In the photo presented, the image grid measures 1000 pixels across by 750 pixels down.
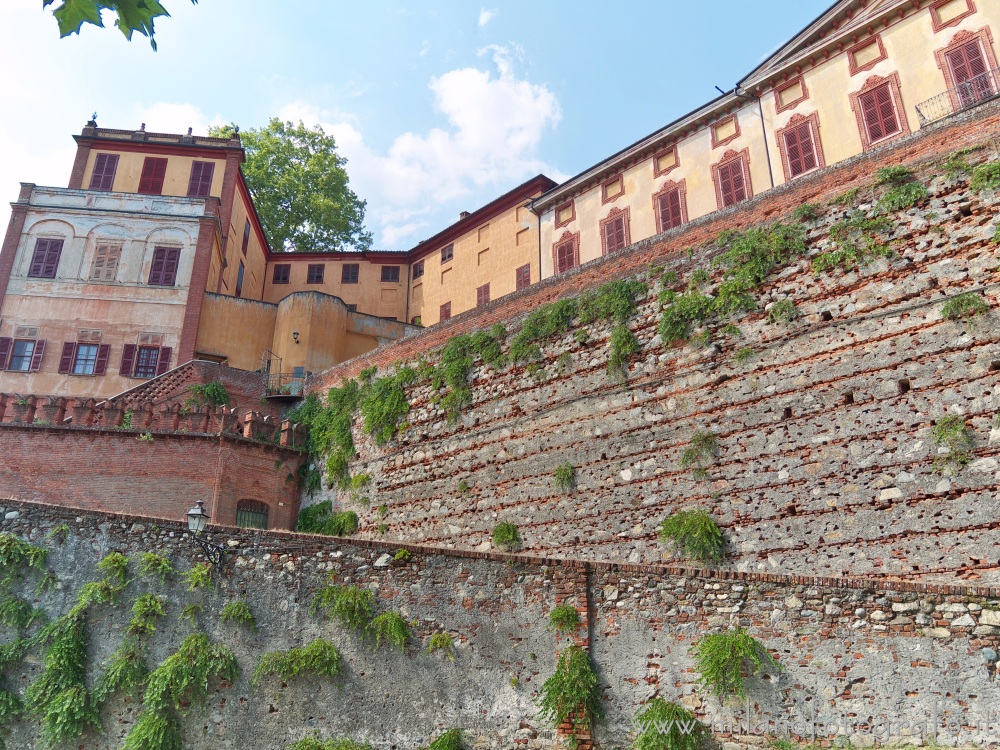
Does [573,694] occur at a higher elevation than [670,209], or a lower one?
lower

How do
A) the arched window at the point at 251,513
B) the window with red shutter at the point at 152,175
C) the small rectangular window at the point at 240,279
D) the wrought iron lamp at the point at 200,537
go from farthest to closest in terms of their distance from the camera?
the small rectangular window at the point at 240,279 → the window with red shutter at the point at 152,175 → the arched window at the point at 251,513 → the wrought iron lamp at the point at 200,537

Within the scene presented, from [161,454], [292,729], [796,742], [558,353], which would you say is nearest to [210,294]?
[161,454]

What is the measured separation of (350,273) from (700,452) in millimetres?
26801

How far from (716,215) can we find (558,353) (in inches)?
160

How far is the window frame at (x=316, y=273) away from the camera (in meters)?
36.9

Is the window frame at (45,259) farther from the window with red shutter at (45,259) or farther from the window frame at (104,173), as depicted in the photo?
the window frame at (104,173)

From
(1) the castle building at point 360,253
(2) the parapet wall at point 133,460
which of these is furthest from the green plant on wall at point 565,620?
(2) the parapet wall at point 133,460

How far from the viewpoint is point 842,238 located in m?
12.9

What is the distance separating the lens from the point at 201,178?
104ft

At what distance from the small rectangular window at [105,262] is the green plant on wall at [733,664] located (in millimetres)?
26066

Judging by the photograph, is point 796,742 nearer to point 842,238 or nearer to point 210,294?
point 842,238

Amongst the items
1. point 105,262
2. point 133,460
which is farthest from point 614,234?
point 105,262

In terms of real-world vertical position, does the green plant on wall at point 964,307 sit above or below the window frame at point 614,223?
below

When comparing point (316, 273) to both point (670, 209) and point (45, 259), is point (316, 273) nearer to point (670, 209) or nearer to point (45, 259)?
point (45, 259)
